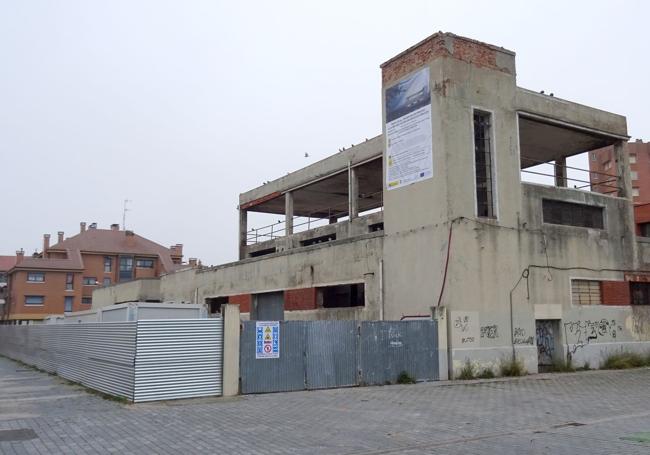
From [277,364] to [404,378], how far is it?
4018 mm

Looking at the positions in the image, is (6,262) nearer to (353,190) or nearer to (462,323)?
(353,190)

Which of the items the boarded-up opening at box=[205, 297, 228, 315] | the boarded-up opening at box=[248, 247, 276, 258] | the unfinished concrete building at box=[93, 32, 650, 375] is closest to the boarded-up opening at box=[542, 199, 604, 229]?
the unfinished concrete building at box=[93, 32, 650, 375]

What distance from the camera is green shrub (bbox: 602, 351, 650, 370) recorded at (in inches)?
851

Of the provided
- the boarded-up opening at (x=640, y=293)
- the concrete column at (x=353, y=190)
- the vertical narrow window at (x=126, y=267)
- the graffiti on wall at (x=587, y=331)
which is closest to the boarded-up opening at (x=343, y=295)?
the concrete column at (x=353, y=190)

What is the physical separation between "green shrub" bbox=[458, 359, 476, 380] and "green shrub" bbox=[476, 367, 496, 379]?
0.24m

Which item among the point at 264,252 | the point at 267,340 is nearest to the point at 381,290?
the point at 267,340

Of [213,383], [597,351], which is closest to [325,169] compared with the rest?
[597,351]

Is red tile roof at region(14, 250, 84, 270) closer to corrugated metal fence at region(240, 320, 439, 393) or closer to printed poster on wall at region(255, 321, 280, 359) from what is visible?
corrugated metal fence at region(240, 320, 439, 393)

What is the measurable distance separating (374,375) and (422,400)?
9.07 ft

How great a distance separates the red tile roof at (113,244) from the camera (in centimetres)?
7031

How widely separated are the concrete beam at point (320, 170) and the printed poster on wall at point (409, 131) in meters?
1.52

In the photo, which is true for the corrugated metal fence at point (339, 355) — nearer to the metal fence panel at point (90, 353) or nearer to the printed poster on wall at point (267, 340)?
the printed poster on wall at point (267, 340)

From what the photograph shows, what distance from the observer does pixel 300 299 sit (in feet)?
82.1

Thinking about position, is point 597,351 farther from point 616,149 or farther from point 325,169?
point 325,169
